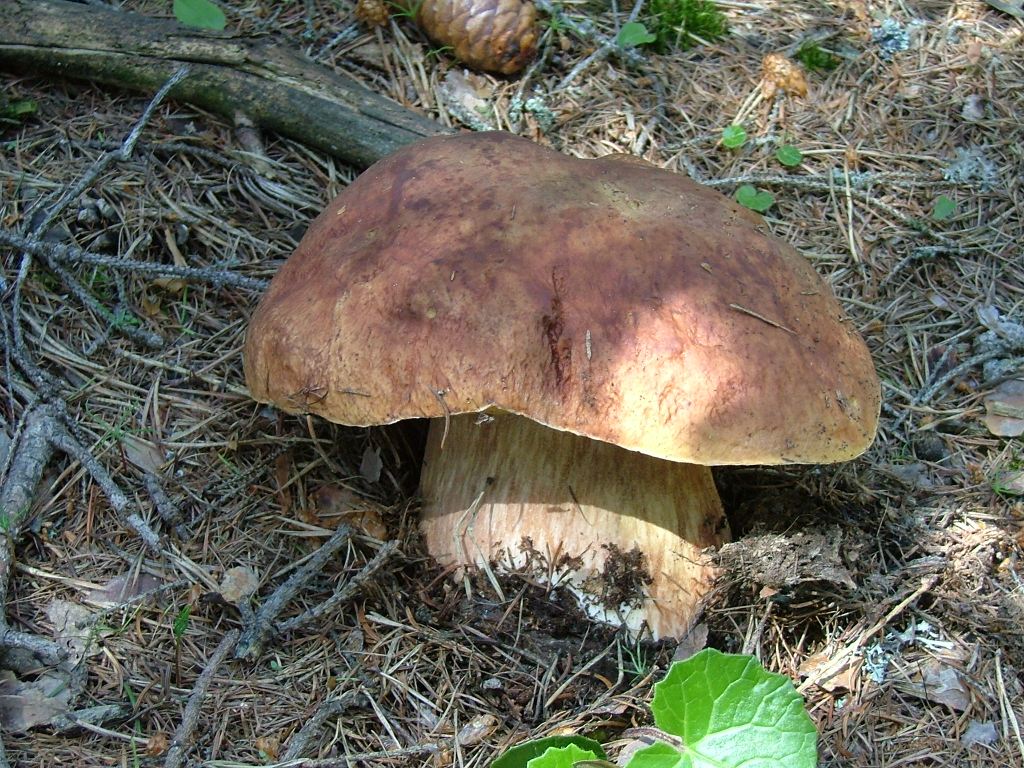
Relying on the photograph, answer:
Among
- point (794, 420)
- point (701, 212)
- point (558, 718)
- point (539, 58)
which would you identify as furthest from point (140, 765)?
point (539, 58)

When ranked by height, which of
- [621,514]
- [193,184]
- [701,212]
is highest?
[701,212]

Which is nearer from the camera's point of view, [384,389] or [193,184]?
[384,389]

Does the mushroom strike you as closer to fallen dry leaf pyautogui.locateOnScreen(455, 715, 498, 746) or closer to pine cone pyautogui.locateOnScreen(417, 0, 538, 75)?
fallen dry leaf pyautogui.locateOnScreen(455, 715, 498, 746)

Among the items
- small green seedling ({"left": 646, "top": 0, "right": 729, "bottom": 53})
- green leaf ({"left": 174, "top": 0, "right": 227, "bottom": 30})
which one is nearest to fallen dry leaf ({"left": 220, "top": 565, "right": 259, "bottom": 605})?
green leaf ({"left": 174, "top": 0, "right": 227, "bottom": 30})

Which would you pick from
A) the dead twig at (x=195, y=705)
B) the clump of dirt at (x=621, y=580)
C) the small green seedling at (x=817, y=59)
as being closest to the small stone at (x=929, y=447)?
the clump of dirt at (x=621, y=580)

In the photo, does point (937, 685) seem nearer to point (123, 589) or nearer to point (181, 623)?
point (181, 623)

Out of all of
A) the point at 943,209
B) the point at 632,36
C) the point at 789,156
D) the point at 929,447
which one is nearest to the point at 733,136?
the point at 789,156

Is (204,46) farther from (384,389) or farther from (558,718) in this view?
(558,718)
